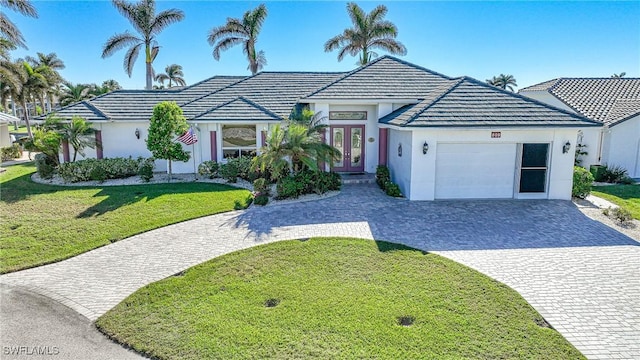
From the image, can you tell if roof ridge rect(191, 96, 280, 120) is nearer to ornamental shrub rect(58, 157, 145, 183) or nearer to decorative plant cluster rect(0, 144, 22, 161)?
ornamental shrub rect(58, 157, 145, 183)

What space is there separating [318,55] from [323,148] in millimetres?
20944

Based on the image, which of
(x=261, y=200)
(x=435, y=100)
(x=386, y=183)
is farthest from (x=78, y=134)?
(x=435, y=100)

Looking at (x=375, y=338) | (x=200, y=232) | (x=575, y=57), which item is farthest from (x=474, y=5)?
(x=375, y=338)

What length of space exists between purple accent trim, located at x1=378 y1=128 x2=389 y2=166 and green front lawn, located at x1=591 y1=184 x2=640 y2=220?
917 cm

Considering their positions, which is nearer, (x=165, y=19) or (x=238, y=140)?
(x=238, y=140)

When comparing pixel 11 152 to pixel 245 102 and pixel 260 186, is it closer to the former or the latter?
pixel 245 102

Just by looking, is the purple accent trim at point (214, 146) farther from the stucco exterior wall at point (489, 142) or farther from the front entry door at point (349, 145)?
the stucco exterior wall at point (489, 142)

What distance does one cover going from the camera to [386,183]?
1558cm

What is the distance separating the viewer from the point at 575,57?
22.7m

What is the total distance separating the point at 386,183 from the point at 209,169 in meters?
9.04

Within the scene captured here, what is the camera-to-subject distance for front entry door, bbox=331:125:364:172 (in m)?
18.6

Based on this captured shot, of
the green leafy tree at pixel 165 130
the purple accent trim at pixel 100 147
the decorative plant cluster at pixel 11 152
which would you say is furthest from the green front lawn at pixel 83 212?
the decorative plant cluster at pixel 11 152

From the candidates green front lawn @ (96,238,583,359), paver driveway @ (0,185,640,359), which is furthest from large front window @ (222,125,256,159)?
green front lawn @ (96,238,583,359)

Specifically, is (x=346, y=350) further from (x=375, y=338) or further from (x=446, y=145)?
(x=446, y=145)
